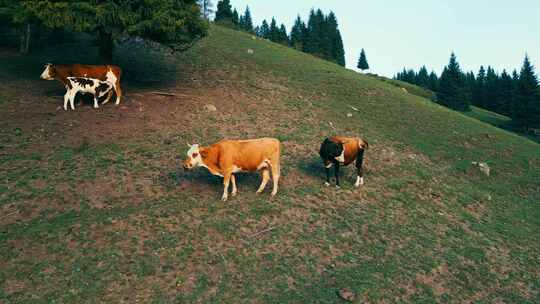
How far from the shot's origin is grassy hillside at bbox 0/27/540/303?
28.1 feet

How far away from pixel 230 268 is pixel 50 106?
13545 mm

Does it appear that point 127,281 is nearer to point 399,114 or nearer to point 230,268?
point 230,268

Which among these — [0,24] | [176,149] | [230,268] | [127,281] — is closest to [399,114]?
[176,149]

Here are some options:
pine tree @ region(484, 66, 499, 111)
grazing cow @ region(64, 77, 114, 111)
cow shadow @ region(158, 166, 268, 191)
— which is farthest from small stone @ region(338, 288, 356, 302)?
pine tree @ region(484, 66, 499, 111)

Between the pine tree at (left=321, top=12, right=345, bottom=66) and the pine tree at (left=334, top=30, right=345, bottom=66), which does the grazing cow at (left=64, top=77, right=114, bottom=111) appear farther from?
the pine tree at (left=334, top=30, right=345, bottom=66)

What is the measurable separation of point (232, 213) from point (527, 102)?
51968mm

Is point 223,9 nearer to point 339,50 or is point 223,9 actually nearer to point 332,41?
point 332,41

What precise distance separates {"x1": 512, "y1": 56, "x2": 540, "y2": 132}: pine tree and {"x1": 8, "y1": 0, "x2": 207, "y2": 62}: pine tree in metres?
46.0

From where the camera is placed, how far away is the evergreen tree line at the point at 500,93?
47412 mm

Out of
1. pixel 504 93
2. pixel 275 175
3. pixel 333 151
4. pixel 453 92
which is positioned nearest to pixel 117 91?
pixel 275 175

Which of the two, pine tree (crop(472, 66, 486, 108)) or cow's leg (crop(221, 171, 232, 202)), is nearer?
cow's leg (crop(221, 171, 232, 202))

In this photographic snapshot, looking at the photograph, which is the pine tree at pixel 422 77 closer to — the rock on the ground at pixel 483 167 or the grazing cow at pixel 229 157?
the rock on the ground at pixel 483 167

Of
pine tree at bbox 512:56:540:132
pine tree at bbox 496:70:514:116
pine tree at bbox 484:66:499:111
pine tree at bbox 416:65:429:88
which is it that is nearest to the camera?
pine tree at bbox 512:56:540:132

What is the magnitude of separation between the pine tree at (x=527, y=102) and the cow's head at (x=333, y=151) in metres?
44.3
